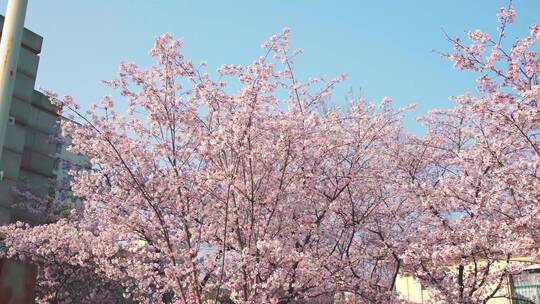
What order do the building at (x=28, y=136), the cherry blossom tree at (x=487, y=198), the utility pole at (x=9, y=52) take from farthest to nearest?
the building at (x=28, y=136)
the cherry blossom tree at (x=487, y=198)
the utility pole at (x=9, y=52)

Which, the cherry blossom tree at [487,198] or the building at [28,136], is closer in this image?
the cherry blossom tree at [487,198]

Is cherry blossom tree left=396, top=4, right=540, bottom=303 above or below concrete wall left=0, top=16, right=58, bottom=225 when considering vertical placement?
below

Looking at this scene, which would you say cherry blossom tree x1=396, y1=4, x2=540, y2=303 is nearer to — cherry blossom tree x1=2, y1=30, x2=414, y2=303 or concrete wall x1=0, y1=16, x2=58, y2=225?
cherry blossom tree x1=2, y1=30, x2=414, y2=303

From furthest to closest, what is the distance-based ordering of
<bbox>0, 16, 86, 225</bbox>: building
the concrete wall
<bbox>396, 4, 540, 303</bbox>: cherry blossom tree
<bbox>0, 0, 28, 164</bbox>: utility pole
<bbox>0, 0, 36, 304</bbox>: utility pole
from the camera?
the concrete wall, <bbox>0, 16, 86, 225</bbox>: building, <bbox>396, 4, 540, 303</bbox>: cherry blossom tree, <bbox>0, 0, 28, 164</bbox>: utility pole, <bbox>0, 0, 36, 304</bbox>: utility pole

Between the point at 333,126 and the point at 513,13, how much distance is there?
403cm

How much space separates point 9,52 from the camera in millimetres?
4348

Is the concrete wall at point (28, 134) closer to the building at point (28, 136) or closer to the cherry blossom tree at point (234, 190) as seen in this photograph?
the building at point (28, 136)

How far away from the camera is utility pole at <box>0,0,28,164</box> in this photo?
13.7ft

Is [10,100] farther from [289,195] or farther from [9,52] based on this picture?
[289,195]

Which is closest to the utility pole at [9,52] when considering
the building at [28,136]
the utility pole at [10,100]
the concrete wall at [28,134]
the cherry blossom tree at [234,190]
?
the utility pole at [10,100]

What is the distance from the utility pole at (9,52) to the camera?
13.7 feet

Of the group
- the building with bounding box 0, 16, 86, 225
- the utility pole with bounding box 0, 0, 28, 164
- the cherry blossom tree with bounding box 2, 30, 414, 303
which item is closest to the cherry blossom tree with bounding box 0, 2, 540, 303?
the cherry blossom tree with bounding box 2, 30, 414, 303

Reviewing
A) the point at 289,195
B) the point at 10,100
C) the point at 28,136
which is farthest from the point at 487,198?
the point at 28,136

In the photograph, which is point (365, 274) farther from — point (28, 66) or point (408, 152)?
point (28, 66)
